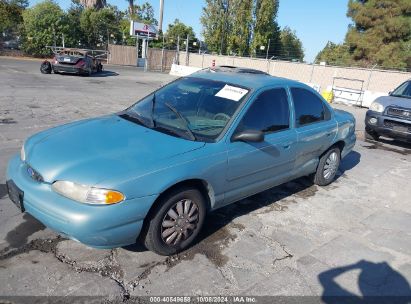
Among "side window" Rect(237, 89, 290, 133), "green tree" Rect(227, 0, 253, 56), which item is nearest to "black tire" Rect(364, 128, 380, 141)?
"side window" Rect(237, 89, 290, 133)

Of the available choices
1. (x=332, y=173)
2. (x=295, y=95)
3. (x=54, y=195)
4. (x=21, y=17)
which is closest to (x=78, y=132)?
(x=54, y=195)

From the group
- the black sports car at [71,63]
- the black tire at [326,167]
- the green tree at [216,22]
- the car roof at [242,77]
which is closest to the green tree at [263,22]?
the green tree at [216,22]

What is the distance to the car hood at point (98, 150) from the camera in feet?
10.2

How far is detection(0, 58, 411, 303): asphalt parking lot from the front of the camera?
3141mm

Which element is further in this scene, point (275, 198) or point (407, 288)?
point (275, 198)

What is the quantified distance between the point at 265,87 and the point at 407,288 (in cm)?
248

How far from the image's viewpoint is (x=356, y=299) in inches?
127

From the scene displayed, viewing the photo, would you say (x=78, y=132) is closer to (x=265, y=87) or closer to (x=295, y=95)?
→ (x=265, y=87)

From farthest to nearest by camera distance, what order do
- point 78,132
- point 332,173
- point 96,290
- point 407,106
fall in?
point 407,106
point 332,173
point 78,132
point 96,290

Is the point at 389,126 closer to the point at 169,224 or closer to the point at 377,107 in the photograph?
the point at 377,107

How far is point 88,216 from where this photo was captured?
294cm

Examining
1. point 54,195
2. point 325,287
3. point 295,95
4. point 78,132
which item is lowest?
point 325,287

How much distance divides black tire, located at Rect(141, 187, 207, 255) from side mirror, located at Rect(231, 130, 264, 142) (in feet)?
2.27

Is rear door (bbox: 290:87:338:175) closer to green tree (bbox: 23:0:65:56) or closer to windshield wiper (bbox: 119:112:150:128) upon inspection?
windshield wiper (bbox: 119:112:150:128)
